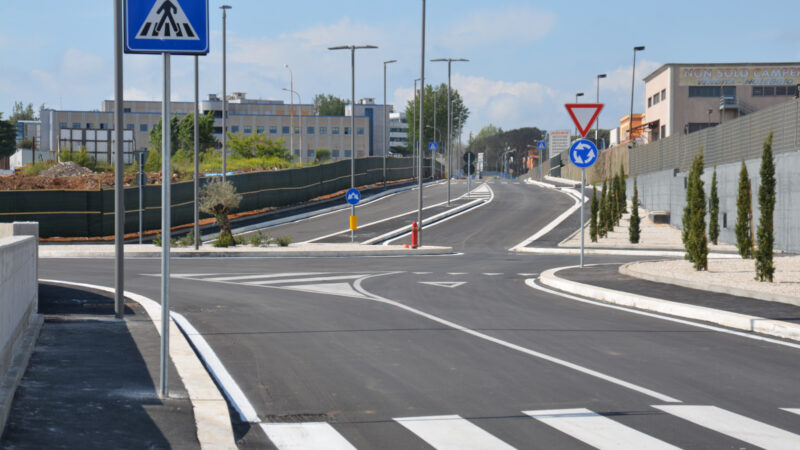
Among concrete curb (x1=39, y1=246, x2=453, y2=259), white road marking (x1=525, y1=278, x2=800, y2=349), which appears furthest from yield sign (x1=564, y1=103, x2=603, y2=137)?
concrete curb (x1=39, y1=246, x2=453, y2=259)

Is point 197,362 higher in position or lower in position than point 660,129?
lower

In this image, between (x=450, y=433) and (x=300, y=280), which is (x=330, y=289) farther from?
(x=450, y=433)

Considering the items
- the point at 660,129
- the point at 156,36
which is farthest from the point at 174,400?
the point at 660,129

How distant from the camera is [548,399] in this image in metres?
7.30

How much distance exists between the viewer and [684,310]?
13.1 meters

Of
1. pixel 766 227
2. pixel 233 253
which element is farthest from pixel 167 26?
pixel 233 253

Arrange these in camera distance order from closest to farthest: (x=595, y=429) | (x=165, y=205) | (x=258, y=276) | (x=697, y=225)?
(x=595, y=429), (x=165, y=205), (x=697, y=225), (x=258, y=276)

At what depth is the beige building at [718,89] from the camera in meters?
77.9

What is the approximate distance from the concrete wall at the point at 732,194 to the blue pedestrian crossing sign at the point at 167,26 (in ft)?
57.8

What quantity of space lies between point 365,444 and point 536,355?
3930 millimetres

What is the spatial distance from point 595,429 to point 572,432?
0.21 metres

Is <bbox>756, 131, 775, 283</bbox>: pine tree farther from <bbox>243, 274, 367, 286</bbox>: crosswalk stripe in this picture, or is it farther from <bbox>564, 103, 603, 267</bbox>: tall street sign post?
<bbox>243, 274, 367, 286</bbox>: crosswalk stripe

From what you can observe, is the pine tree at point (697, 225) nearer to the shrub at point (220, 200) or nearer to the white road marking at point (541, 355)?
the white road marking at point (541, 355)

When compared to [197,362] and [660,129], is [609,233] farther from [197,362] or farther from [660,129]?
[660,129]
